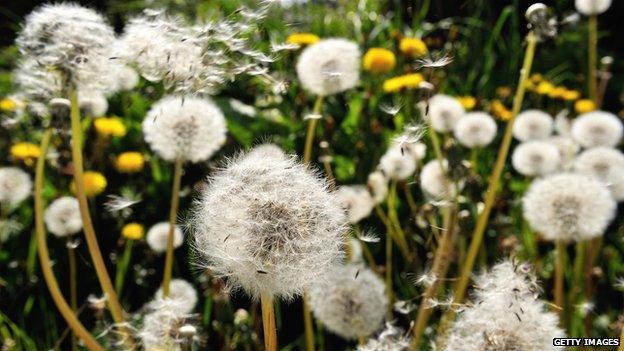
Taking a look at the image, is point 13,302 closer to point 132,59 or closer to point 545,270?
point 132,59

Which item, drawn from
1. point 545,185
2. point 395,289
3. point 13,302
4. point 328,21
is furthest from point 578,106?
point 13,302

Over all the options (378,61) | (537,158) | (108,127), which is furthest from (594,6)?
(108,127)

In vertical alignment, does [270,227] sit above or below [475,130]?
above

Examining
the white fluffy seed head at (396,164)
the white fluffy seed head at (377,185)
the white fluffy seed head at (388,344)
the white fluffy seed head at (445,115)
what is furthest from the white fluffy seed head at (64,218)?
the white fluffy seed head at (445,115)

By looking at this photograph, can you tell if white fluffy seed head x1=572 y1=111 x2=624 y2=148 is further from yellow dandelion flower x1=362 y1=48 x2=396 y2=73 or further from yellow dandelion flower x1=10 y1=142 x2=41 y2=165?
yellow dandelion flower x1=10 y1=142 x2=41 y2=165

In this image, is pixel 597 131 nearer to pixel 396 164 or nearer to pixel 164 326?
pixel 396 164

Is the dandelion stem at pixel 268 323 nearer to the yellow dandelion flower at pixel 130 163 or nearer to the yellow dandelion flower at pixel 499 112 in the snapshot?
the yellow dandelion flower at pixel 130 163
